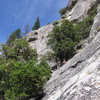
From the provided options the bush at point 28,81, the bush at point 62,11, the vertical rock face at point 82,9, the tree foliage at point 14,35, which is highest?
the tree foliage at point 14,35

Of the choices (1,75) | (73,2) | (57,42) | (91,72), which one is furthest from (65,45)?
(73,2)

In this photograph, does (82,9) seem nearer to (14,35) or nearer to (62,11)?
(62,11)

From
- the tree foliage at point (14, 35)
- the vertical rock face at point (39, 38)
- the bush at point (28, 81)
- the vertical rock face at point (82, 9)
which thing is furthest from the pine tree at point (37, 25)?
the bush at point (28, 81)

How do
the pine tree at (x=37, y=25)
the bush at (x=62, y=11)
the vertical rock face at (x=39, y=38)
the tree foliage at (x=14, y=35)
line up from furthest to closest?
the pine tree at (x=37, y=25)
the tree foliage at (x=14, y=35)
the bush at (x=62, y=11)
the vertical rock face at (x=39, y=38)

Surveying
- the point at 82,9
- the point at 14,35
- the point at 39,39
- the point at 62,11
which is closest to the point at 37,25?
the point at 14,35

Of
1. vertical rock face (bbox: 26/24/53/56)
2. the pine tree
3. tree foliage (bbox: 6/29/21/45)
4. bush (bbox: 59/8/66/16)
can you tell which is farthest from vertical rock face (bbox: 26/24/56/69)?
the pine tree

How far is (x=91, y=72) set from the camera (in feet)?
33.5

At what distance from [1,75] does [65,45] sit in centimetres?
1324

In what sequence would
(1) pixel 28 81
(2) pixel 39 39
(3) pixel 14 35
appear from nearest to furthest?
1. (1) pixel 28 81
2. (2) pixel 39 39
3. (3) pixel 14 35

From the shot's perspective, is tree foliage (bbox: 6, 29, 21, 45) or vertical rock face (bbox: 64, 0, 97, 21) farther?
tree foliage (bbox: 6, 29, 21, 45)

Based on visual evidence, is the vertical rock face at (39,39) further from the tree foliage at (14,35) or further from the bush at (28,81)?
the bush at (28,81)

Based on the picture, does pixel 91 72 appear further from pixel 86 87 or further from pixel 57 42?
pixel 57 42

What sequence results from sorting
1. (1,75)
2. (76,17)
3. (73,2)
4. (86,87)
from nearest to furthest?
(86,87) < (1,75) < (76,17) < (73,2)

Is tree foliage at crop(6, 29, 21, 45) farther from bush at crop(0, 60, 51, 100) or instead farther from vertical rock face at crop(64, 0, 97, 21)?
bush at crop(0, 60, 51, 100)
